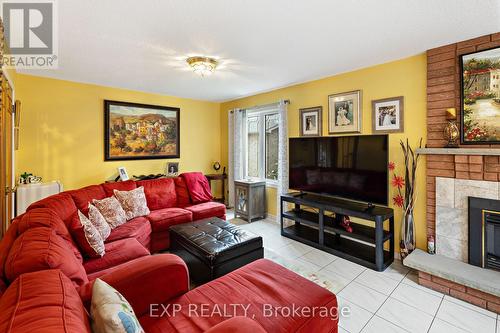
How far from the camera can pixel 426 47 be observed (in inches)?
103

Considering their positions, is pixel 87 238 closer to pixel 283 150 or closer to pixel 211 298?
pixel 211 298

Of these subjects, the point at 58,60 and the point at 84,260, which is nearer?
the point at 84,260

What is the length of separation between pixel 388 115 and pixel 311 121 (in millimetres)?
1161

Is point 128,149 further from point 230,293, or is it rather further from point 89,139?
point 230,293

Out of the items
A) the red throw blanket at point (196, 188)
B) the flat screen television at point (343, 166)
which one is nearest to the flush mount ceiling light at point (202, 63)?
the flat screen television at point (343, 166)

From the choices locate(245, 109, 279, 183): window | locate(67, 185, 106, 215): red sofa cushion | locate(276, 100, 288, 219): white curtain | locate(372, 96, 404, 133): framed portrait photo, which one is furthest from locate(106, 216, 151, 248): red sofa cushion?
locate(372, 96, 404, 133): framed portrait photo

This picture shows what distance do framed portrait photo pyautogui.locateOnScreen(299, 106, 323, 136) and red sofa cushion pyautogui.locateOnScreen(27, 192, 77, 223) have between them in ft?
11.0

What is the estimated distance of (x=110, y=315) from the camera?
3.20ft

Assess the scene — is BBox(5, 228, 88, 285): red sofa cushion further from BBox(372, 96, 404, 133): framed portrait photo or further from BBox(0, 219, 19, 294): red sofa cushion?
BBox(372, 96, 404, 133): framed portrait photo

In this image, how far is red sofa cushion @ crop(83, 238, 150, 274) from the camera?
6.69 ft

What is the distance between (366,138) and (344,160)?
40 centimetres

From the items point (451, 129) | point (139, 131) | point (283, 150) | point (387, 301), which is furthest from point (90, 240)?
point (451, 129)

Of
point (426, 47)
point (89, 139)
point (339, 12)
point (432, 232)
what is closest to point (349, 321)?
point (432, 232)

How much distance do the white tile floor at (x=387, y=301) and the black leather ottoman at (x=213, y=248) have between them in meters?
0.70
